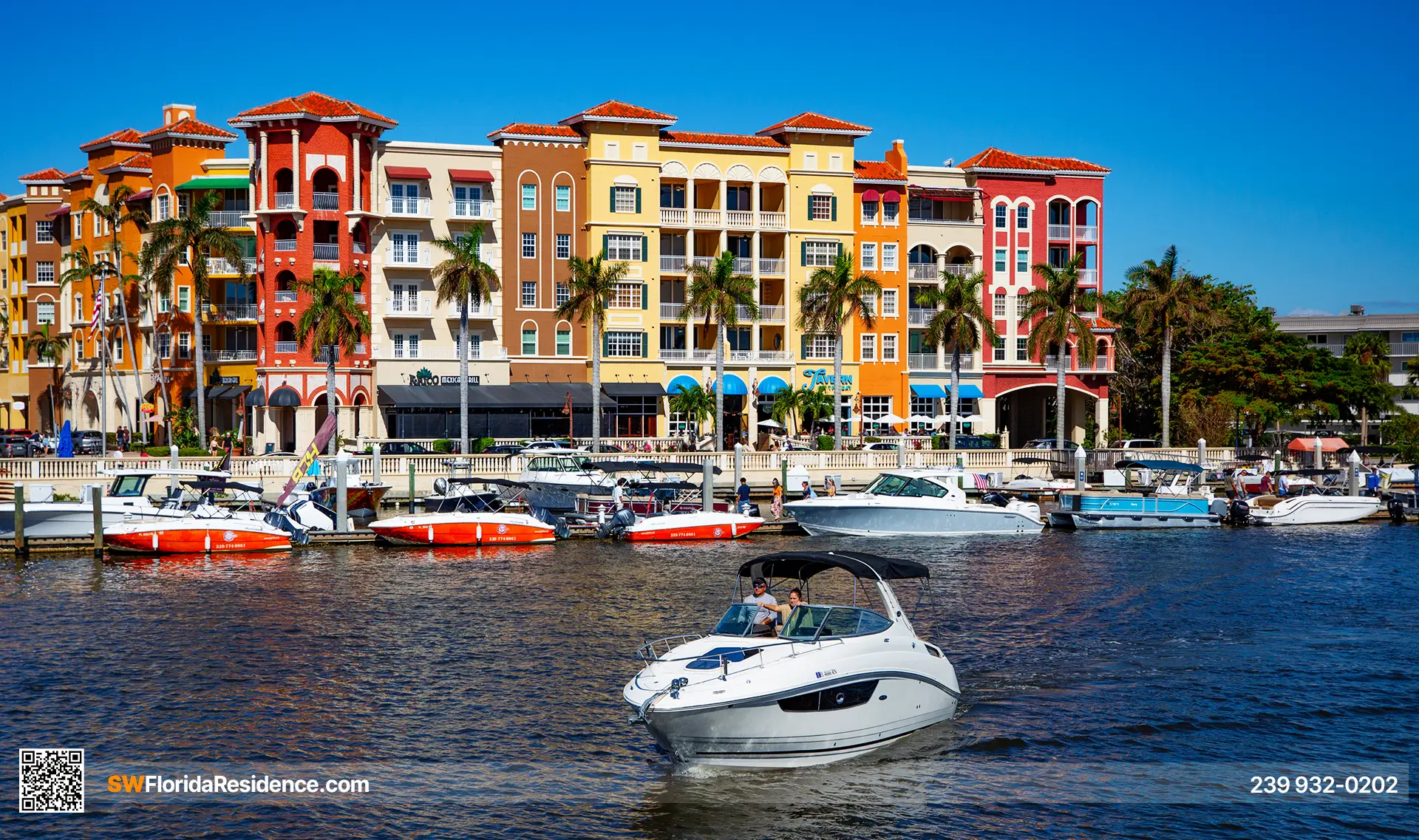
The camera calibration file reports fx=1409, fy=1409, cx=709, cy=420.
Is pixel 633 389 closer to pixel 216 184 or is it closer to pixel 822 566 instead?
pixel 216 184

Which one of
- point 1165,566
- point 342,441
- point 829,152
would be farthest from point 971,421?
point 1165,566

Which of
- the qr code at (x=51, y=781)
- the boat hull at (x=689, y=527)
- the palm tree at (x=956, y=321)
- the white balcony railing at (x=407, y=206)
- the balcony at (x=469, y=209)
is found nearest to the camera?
the qr code at (x=51, y=781)

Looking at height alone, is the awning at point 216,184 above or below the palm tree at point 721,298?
above

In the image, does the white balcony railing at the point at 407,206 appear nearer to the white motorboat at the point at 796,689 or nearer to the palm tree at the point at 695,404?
the palm tree at the point at 695,404

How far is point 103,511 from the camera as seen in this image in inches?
2005

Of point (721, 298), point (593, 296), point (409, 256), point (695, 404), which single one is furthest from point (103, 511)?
point (695, 404)

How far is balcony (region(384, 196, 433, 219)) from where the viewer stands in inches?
Answer: 3605

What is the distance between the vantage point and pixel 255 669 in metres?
31.7

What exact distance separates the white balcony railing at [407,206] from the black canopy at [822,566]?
6925cm

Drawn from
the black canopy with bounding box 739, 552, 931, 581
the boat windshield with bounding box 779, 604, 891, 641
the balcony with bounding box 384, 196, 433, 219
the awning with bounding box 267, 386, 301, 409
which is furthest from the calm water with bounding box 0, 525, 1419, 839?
the balcony with bounding box 384, 196, 433, 219

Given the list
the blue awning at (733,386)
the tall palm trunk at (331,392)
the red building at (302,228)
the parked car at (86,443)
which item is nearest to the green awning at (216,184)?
the red building at (302,228)

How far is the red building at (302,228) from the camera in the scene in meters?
88.9

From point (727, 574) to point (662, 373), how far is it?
50.9 meters

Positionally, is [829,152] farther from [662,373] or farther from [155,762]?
[155,762]
